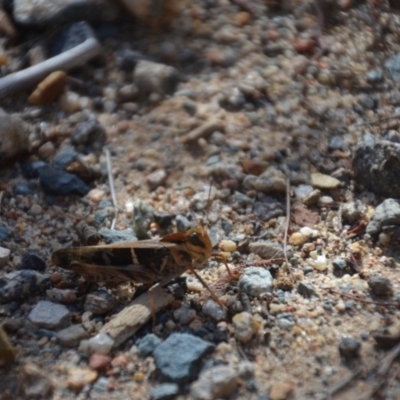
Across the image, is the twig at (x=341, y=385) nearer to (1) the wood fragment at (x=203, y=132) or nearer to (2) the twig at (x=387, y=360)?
(2) the twig at (x=387, y=360)

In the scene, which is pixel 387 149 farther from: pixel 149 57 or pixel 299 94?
pixel 149 57

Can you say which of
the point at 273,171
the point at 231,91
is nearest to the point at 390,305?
the point at 273,171

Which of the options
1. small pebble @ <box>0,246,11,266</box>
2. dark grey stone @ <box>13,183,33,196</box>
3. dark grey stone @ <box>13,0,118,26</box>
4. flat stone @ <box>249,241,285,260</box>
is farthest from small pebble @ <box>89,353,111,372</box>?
dark grey stone @ <box>13,0,118,26</box>

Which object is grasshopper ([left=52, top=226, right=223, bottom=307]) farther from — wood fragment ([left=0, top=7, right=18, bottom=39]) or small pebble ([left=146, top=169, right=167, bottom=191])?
wood fragment ([left=0, top=7, right=18, bottom=39])

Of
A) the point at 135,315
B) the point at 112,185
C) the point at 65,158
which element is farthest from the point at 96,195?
the point at 135,315

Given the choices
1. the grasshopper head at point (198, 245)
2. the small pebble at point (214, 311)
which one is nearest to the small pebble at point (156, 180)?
the grasshopper head at point (198, 245)

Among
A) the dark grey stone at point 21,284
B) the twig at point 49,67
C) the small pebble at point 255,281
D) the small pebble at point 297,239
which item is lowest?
the small pebble at point 297,239
